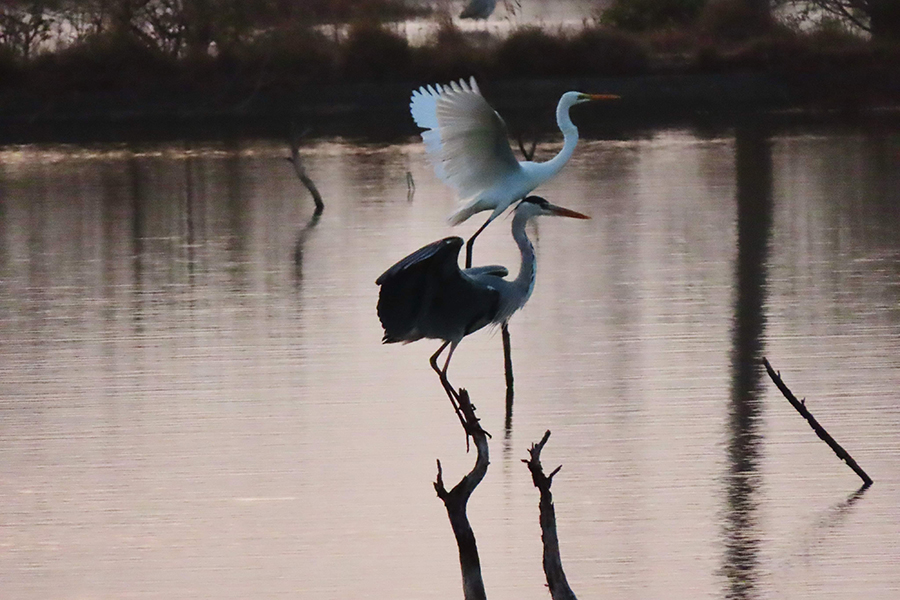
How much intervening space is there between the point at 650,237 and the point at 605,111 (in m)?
16.4

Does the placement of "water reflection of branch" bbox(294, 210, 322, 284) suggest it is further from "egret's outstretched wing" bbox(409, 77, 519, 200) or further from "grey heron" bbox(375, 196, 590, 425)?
"grey heron" bbox(375, 196, 590, 425)

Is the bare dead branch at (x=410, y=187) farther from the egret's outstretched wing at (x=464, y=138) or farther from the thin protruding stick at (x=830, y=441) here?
the thin protruding stick at (x=830, y=441)

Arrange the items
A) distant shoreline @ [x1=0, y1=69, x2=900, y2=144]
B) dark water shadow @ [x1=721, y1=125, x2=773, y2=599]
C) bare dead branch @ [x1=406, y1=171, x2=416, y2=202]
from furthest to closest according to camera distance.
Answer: distant shoreline @ [x1=0, y1=69, x2=900, y2=144] < bare dead branch @ [x1=406, y1=171, x2=416, y2=202] < dark water shadow @ [x1=721, y1=125, x2=773, y2=599]

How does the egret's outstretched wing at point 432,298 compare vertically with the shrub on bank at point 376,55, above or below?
below

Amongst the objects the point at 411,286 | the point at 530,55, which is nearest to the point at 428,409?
the point at 411,286

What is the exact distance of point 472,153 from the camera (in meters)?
10.2

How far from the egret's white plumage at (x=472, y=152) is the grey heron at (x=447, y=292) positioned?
163 centimetres

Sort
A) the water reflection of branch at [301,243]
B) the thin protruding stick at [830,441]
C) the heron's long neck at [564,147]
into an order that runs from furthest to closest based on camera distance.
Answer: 1. the water reflection of branch at [301,243]
2. the heron's long neck at [564,147]
3. the thin protruding stick at [830,441]

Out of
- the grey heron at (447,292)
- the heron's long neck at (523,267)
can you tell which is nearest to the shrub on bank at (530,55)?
the grey heron at (447,292)

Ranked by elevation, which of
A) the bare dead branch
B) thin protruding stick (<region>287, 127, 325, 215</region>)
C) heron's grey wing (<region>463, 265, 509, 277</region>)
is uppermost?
heron's grey wing (<region>463, 265, 509, 277</region>)

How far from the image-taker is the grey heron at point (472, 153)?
9.99 m

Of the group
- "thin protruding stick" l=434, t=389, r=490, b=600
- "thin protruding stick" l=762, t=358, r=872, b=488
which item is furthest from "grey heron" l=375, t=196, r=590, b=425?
"thin protruding stick" l=762, t=358, r=872, b=488

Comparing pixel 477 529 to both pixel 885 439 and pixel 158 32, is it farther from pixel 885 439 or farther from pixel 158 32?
pixel 158 32

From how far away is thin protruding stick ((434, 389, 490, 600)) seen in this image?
22.0 feet
